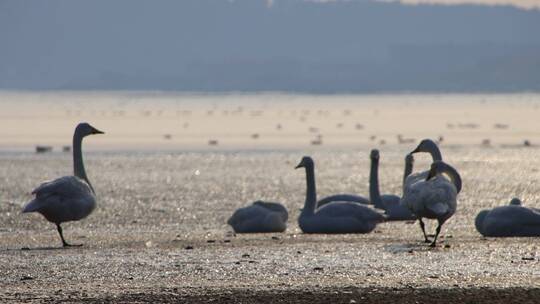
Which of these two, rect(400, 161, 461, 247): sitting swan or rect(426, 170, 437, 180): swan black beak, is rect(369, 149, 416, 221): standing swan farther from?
rect(400, 161, 461, 247): sitting swan

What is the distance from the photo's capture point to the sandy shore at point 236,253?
41.3 feet

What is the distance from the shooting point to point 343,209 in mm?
18438

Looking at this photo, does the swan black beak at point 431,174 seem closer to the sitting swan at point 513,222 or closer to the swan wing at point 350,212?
the sitting swan at point 513,222

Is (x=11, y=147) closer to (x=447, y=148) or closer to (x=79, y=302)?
(x=447, y=148)

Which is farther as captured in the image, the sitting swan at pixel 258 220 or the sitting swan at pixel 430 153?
the sitting swan at pixel 258 220

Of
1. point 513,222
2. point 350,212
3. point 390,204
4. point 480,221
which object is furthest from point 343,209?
point 390,204

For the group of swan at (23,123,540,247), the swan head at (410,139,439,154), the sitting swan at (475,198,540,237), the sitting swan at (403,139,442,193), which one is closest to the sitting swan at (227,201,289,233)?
the group of swan at (23,123,540,247)

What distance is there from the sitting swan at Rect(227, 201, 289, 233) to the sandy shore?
0.23 m

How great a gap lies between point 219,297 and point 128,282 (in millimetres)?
1447

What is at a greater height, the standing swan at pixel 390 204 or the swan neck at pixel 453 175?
the swan neck at pixel 453 175

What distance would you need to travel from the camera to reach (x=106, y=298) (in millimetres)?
12305

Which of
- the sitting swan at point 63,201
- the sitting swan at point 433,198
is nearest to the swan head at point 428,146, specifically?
the sitting swan at point 433,198

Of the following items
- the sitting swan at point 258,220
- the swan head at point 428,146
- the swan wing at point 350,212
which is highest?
the swan head at point 428,146

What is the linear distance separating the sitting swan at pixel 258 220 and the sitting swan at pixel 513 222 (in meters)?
2.65
